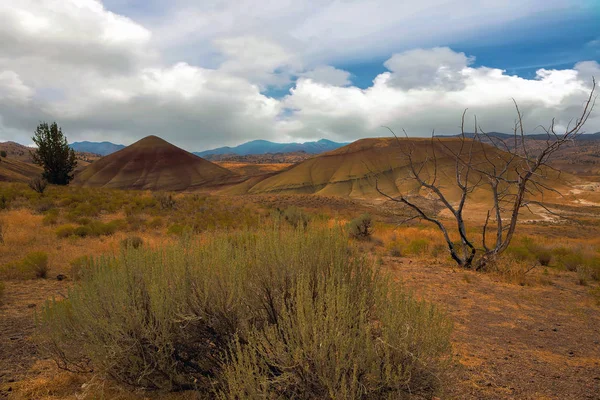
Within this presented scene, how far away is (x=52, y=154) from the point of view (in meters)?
33.3

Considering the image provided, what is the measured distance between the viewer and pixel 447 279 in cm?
869

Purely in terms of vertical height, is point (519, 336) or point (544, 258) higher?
point (519, 336)

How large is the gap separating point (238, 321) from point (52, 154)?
39.1m

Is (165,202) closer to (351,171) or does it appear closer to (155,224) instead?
(155,224)

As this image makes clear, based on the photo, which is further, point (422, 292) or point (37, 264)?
point (37, 264)

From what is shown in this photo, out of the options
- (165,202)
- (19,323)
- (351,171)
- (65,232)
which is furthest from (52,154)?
(351,171)

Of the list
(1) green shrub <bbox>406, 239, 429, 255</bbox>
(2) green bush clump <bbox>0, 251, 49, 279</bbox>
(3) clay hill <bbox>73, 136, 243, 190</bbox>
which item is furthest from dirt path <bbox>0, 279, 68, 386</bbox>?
(3) clay hill <bbox>73, 136, 243, 190</bbox>

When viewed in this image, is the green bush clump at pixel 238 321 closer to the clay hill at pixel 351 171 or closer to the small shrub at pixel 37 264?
the small shrub at pixel 37 264

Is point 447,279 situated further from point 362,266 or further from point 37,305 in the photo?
point 37,305

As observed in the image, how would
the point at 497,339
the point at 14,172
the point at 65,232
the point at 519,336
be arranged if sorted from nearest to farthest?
the point at 497,339 < the point at 519,336 < the point at 65,232 < the point at 14,172

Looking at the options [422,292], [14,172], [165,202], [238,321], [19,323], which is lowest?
[19,323]

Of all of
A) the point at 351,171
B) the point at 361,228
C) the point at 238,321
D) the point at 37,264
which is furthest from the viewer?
the point at 351,171

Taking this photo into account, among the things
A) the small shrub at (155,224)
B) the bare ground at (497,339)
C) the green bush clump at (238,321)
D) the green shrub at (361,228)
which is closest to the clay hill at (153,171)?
the small shrub at (155,224)

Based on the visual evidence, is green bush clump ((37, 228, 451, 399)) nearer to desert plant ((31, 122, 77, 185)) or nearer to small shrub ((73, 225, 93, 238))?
small shrub ((73, 225, 93, 238))
